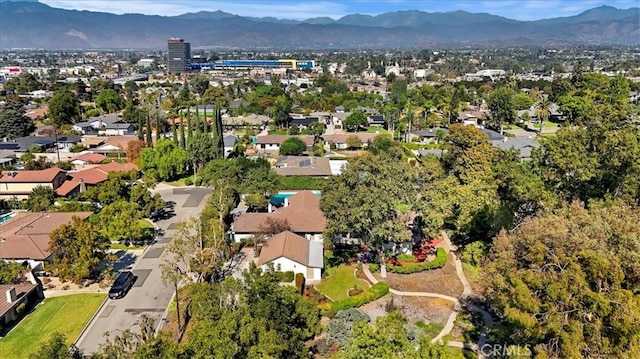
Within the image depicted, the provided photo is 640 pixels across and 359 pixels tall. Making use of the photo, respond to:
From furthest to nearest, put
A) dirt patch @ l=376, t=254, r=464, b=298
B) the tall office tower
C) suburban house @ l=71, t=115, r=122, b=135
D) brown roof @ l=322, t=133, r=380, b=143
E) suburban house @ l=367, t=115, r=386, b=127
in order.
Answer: the tall office tower → suburban house @ l=367, t=115, r=386, b=127 → suburban house @ l=71, t=115, r=122, b=135 → brown roof @ l=322, t=133, r=380, b=143 → dirt patch @ l=376, t=254, r=464, b=298

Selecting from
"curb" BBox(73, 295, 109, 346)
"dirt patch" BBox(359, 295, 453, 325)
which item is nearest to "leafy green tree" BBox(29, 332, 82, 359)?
"curb" BBox(73, 295, 109, 346)

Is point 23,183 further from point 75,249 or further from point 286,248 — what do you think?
point 286,248

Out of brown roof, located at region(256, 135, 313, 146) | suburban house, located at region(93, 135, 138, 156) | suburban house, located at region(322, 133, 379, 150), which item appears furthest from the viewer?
suburban house, located at region(322, 133, 379, 150)

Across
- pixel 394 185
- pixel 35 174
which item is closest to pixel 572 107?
pixel 394 185

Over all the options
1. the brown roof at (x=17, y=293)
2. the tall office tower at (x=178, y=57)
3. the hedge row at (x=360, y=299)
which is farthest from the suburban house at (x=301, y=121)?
the tall office tower at (x=178, y=57)

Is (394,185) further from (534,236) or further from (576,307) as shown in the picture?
(576,307)

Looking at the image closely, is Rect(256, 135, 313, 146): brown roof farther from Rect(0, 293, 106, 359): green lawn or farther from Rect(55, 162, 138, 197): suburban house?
Rect(0, 293, 106, 359): green lawn
